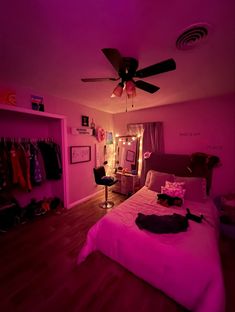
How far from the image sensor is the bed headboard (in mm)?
2621

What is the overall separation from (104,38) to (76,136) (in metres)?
2.23

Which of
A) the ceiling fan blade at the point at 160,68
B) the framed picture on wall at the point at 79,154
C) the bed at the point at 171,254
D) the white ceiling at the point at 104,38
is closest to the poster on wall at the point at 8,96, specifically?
the white ceiling at the point at 104,38

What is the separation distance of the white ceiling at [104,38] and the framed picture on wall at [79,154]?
4.84ft

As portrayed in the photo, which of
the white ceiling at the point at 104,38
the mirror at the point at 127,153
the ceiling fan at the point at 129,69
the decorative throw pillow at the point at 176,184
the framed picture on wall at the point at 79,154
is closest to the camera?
the white ceiling at the point at 104,38

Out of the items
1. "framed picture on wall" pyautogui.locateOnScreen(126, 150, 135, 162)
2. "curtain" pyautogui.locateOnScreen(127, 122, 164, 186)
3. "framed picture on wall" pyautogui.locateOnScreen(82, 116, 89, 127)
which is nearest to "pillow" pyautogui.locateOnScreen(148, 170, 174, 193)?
"curtain" pyautogui.locateOnScreen(127, 122, 164, 186)

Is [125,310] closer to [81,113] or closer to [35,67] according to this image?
[35,67]

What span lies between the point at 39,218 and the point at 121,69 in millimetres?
2928

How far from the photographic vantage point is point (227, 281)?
1.45m

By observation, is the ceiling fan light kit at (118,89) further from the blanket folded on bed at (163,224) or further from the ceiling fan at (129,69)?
the blanket folded on bed at (163,224)

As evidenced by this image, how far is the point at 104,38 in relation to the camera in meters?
1.19

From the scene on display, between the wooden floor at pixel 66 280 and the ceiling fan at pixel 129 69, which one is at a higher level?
the ceiling fan at pixel 129 69

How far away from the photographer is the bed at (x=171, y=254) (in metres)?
1.08

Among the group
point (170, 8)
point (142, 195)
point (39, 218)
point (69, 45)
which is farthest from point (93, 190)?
point (170, 8)

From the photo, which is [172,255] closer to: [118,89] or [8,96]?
[118,89]
